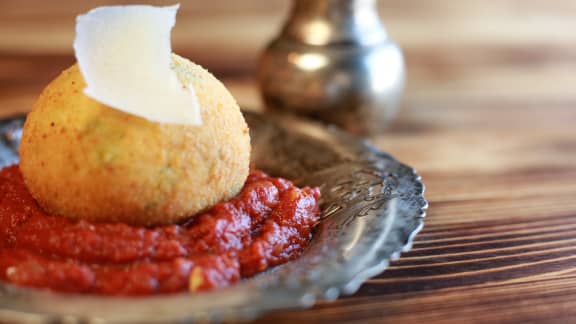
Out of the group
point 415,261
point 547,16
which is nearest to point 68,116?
point 415,261

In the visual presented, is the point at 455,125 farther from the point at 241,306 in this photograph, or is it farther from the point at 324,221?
the point at 241,306

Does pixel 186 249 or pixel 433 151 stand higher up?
pixel 186 249

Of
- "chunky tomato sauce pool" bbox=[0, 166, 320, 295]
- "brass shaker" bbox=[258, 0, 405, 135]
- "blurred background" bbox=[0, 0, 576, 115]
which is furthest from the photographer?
"blurred background" bbox=[0, 0, 576, 115]

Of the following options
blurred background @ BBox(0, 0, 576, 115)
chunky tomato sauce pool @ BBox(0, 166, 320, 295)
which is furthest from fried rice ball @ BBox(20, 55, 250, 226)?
blurred background @ BBox(0, 0, 576, 115)

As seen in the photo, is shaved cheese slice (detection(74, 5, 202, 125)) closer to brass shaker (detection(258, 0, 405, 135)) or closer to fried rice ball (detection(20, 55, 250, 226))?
fried rice ball (detection(20, 55, 250, 226))

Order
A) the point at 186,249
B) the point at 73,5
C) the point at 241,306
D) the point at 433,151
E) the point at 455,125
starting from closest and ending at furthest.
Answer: the point at 241,306
the point at 186,249
the point at 433,151
the point at 455,125
the point at 73,5

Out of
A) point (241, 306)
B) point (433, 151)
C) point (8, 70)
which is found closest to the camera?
point (241, 306)

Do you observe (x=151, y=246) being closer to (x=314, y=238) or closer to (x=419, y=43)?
(x=314, y=238)
